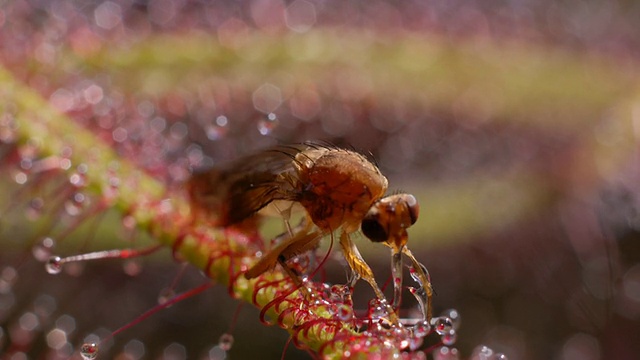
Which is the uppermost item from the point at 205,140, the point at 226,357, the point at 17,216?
the point at 205,140

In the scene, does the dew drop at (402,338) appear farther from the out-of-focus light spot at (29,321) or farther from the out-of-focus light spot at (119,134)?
the out-of-focus light spot at (29,321)

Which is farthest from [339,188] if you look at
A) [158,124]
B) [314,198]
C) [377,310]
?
[158,124]

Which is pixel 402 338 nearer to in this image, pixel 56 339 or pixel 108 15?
pixel 56 339

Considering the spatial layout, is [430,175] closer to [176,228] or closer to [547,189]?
[547,189]

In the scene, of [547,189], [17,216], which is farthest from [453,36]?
[17,216]

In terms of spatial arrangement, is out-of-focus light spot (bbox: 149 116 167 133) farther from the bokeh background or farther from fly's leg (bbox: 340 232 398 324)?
fly's leg (bbox: 340 232 398 324)
